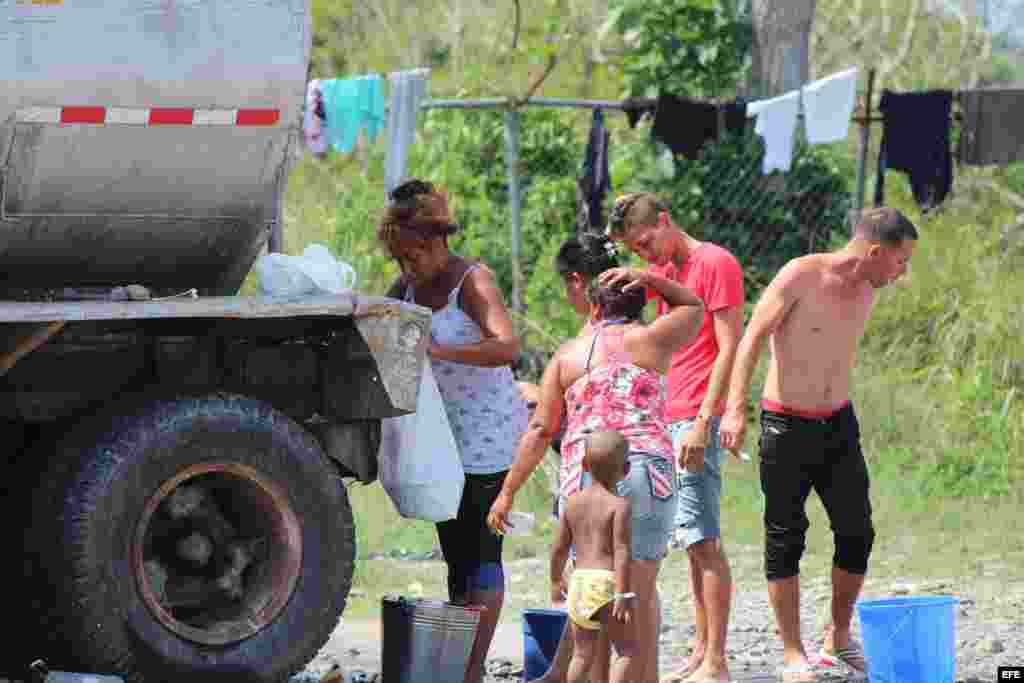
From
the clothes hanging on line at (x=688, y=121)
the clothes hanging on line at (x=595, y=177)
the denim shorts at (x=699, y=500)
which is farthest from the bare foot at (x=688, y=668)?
the clothes hanging on line at (x=688, y=121)

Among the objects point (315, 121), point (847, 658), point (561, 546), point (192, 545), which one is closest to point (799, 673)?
point (847, 658)

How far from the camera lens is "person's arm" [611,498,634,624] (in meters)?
5.57

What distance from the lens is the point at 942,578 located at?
30.9 feet

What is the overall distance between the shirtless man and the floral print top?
112 cm

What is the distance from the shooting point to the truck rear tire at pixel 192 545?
18.7ft

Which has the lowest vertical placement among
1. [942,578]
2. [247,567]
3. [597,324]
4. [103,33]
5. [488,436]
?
[942,578]

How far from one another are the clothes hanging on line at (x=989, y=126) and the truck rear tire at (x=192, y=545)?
→ 25.0 ft

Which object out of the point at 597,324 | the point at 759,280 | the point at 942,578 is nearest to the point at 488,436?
the point at 597,324

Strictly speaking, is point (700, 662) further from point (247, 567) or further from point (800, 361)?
point (247, 567)

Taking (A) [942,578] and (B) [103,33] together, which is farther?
(A) [942,578]

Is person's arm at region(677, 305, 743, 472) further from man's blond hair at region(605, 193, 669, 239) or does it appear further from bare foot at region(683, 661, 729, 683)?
bare foot at region(683, 661, 729, 683)

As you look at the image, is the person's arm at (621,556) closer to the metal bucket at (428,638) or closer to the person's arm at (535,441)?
the person's arm at (535,441)

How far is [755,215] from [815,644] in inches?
228

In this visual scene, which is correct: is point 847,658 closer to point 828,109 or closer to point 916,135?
point 828,109
